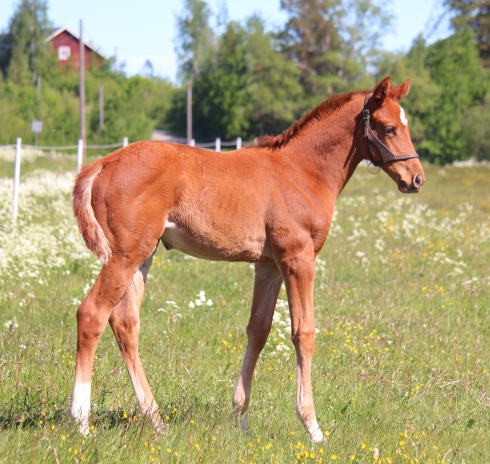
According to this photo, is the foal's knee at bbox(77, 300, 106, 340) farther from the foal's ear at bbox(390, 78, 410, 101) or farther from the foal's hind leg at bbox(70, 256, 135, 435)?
the foal's ear at bbox(390, 78, 410, 101)

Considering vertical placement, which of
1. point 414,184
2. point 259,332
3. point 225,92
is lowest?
point 259,332

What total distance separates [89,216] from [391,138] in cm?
217

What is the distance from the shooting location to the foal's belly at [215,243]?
4.50 metres

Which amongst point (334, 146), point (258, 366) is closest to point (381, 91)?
point (334, 146)

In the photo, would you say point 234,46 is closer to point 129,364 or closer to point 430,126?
point 430,126

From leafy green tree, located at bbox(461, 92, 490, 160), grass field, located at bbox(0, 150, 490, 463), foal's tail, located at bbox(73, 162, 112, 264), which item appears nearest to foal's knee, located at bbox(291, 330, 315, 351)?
grass field, located at bbox(0, 150, 490, 463)

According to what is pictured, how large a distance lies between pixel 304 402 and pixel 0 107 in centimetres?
5172

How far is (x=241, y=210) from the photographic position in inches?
181

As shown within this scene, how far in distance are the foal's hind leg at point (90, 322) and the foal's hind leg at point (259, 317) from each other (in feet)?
3.83

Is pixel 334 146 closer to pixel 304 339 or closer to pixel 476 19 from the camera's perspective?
pixel 304 339

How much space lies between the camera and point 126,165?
4.37m

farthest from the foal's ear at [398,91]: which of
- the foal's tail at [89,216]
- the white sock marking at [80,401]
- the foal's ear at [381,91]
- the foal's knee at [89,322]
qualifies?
the white sock marking at [80,401]

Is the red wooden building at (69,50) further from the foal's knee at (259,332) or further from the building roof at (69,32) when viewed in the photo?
the foal's knee at (259,332)

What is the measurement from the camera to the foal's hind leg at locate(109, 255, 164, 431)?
15.1 feet
